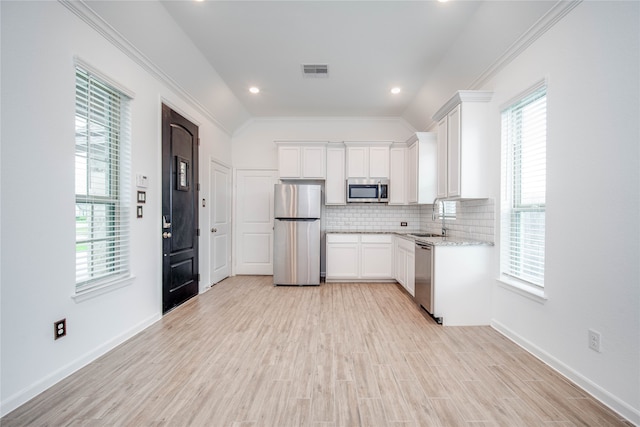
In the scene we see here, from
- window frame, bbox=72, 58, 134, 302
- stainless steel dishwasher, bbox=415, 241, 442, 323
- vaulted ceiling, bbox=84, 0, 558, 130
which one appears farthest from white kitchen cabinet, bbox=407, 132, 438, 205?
window frame, bbox=72, 58, 134, 302

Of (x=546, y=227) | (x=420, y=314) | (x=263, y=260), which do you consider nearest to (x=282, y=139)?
(x=263, y=260)

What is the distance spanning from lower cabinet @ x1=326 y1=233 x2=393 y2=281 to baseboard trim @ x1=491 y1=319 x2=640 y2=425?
226cm

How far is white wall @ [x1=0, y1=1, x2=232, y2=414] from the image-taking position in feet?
5.30

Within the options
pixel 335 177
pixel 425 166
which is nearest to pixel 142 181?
pixel 335 177

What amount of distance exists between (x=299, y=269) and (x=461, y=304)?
251 cm

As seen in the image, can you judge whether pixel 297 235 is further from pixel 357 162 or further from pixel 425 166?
pixel 425 166

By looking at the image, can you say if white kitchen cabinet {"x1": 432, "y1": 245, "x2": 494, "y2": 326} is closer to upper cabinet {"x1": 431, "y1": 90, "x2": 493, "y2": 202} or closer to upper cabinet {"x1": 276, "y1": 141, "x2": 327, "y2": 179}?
upper cabinet {"x1": 431, "y1": 90, "x2": 493, "y2": 202}

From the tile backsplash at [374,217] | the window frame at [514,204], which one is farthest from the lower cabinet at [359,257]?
the window frame at [514,204]

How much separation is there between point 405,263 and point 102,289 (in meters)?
3.61

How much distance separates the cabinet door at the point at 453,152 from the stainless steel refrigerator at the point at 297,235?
6.92 ft

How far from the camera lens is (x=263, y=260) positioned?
5.38 metres

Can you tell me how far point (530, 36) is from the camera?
7.66 feet

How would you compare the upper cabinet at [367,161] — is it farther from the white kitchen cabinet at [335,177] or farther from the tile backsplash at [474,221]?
the tile backsplash at [474,221]

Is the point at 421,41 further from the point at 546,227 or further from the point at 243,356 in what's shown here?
the point at 243,356
